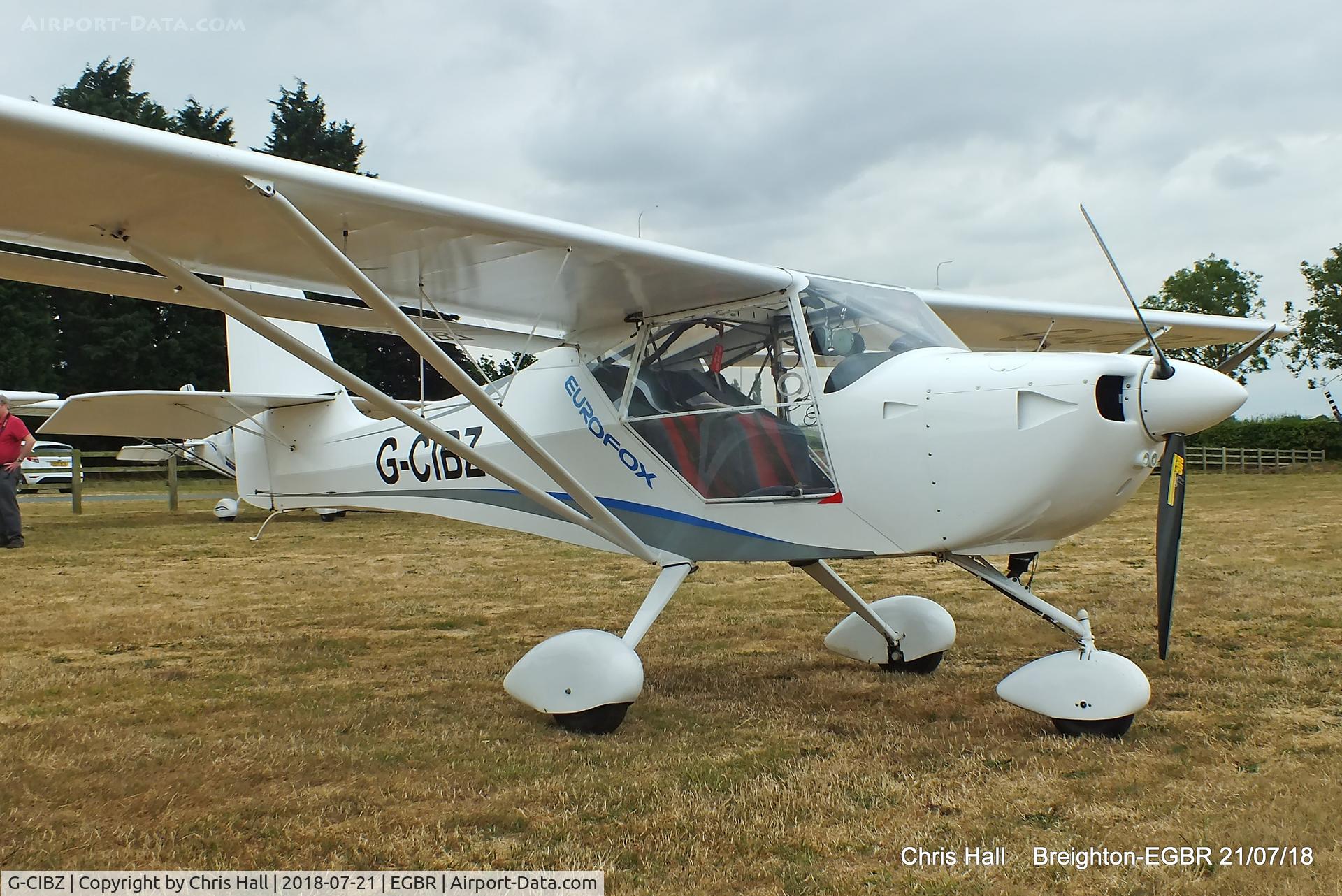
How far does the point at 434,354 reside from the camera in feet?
14.1

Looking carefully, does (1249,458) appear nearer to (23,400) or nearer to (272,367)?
(272,367)

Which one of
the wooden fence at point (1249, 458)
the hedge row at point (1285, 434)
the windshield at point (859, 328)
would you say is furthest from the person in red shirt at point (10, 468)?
the hedge row at point (1285, 434)

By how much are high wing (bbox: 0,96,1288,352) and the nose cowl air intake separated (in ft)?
5.70

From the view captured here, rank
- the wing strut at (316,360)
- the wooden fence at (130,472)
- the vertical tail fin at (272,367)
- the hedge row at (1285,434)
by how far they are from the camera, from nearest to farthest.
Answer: the wing strut at (316,360), the vertical tail fin at (272,367), the wooden fence at (130,472), the hedge row at (1285,434)

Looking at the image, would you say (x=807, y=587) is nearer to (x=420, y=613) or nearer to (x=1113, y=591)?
(x=1113, y=591)

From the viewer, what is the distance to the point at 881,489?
4.43 metres

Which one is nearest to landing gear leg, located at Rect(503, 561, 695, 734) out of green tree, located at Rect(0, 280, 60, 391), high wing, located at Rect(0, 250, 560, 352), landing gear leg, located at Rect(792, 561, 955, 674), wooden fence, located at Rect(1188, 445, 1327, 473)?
landing gear leg, located at Rect(792, 561, 955, 674)

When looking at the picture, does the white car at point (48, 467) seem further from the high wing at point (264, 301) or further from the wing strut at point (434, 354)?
the wing strut at point (434, 354)

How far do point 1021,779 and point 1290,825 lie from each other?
866 mm

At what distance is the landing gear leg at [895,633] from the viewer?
216 inches

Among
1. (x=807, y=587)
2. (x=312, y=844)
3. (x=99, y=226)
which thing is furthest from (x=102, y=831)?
(x=807, y=587)

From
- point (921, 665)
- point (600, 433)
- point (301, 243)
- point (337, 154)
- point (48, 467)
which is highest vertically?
point (337, 154)

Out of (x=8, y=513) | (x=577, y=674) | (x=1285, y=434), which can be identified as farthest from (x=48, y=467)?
(x=1285, y=434)

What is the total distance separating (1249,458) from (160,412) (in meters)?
38.8
